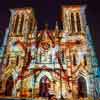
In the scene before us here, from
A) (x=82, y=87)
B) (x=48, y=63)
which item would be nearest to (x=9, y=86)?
(x=48, y=63)

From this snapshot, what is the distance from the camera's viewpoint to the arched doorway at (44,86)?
487cm

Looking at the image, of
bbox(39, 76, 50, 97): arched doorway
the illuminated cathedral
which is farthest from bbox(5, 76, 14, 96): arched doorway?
bbox(39, 76, 50, 97): arched doorway

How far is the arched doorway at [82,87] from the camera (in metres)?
4.87

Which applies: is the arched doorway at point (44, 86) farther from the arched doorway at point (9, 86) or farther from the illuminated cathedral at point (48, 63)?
the arched doorway at point (9, 86)

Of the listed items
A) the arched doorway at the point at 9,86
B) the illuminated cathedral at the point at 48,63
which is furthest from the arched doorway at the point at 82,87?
the arched doorway at the point at 9,86

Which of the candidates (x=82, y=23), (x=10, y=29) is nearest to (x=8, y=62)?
(x=10, y=29)

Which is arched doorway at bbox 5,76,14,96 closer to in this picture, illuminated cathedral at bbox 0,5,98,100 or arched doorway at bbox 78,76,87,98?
illuminated cathedral at bbox 0,5,98,100

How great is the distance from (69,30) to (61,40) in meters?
0.75

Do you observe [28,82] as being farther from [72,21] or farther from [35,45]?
[72,21]

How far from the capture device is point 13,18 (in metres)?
6.65

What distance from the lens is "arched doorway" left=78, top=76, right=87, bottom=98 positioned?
16.0 ft

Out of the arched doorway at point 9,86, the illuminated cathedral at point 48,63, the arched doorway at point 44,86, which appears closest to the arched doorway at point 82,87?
the illuminated cathedral at point 48,63

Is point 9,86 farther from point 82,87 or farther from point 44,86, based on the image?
point 82,87

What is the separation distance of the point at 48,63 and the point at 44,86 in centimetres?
68
